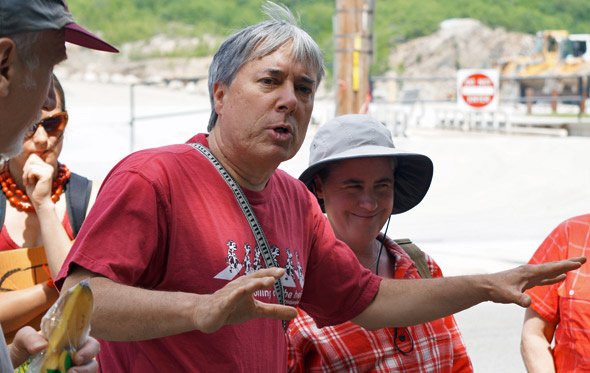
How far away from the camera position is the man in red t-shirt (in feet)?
7.80

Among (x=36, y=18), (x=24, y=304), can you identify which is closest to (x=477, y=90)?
(x=24, y=304)

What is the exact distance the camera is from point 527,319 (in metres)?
3.62

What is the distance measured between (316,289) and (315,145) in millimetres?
750

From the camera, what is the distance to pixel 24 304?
353 cm

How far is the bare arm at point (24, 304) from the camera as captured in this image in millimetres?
3516

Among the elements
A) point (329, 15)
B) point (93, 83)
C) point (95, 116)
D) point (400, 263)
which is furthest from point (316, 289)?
point (329, 15)

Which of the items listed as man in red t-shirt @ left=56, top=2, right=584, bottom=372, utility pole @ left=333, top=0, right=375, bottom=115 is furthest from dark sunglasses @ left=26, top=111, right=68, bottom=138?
utility pole @ left=333, top=0, right=375, bottom=115

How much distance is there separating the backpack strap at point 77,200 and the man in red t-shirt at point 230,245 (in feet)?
3.33

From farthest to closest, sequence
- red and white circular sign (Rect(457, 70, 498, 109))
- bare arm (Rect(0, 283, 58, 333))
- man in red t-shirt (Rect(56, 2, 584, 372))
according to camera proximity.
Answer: red and white circular sign (Rect(457, 70, 498, 109)) < bare arm (Rect(0, 283, 58, 333)) < man in red t-shirt (Rect(56, 2, 584, 372))

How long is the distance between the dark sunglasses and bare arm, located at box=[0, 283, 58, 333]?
58 cm

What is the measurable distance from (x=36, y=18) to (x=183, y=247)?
94cm

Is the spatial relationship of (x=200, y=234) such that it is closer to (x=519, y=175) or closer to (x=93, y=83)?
(x=519, y=175)

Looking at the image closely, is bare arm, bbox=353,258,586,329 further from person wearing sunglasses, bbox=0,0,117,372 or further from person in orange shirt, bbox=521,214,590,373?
person wearing sunglasses, bbox=0,0,117,372

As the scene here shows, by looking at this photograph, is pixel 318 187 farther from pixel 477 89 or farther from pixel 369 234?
pixel 477 89
